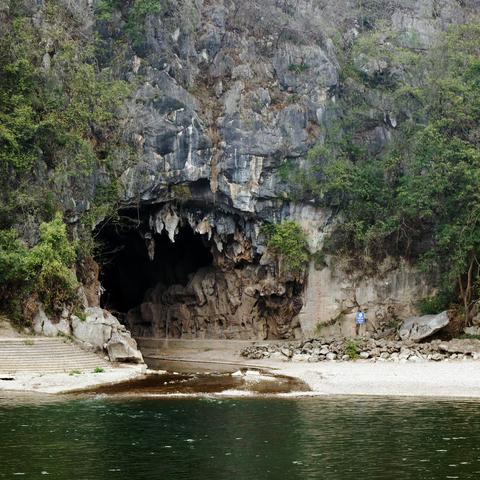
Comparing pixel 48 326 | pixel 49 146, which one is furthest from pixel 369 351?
pixel 49 146

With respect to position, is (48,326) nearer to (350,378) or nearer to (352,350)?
(350,378)

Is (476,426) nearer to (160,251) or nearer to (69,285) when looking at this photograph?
(69,285)

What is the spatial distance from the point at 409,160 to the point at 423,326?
9.46 m

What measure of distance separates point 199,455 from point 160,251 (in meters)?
33.5

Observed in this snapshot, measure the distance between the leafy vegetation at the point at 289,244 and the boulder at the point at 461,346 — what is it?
32.6 ft

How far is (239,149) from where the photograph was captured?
4188 centimetres

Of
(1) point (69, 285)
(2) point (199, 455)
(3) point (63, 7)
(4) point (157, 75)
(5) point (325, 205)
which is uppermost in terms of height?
(3) point (63, 7)

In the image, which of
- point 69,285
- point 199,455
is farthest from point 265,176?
point 199,455

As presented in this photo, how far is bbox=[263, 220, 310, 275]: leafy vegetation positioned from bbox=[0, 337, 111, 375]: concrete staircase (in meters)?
13.3

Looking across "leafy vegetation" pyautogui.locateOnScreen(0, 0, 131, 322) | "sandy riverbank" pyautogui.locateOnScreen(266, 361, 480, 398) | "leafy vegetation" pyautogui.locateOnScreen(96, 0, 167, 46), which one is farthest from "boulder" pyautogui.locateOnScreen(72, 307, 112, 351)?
"leafy vegetation" pyautogui.locateOnScreen(96, 0, 167, 46)

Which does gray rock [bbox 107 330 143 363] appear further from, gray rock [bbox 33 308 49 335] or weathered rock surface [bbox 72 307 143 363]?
gray rock [bbox 33 308 49 335]

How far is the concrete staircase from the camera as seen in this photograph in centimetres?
3031

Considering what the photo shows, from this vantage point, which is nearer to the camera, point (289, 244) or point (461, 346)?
point (461, 346)

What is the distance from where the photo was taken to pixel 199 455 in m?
16.3
